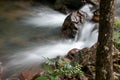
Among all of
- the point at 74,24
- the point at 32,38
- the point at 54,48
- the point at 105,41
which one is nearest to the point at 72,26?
the point at 74,24

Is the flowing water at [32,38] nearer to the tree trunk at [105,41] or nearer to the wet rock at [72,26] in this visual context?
the wet rock at [72,26]

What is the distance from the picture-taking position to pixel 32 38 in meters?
9.28

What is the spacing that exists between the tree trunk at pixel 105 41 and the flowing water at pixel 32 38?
3.36 metres

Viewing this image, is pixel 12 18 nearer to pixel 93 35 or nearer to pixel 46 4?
pixel 46 4

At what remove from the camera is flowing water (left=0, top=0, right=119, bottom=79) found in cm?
774

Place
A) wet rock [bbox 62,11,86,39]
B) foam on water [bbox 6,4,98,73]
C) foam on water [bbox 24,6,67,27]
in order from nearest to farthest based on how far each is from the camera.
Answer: foam on water [bbox 6,4,98,73] < wet rock [bbox 62,11,86,39] < foam on water [bbox 24,6,67,27]

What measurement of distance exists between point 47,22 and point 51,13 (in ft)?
4.19

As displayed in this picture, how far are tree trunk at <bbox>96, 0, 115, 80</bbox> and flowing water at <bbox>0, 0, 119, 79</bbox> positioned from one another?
3364 millimetres

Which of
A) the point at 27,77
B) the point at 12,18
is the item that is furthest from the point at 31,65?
the point at 12,18

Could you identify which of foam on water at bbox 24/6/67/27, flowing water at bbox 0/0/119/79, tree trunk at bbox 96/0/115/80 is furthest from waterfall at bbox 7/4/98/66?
tree trunk at bbox 96/0/115/80

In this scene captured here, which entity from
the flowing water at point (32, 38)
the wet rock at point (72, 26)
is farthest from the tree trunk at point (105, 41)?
the wet rock at point (72, 26)

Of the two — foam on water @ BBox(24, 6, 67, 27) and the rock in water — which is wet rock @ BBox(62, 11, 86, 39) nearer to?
the rock in water

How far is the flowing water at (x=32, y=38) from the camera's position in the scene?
25.4 ft

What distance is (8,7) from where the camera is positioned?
42.8 ft
